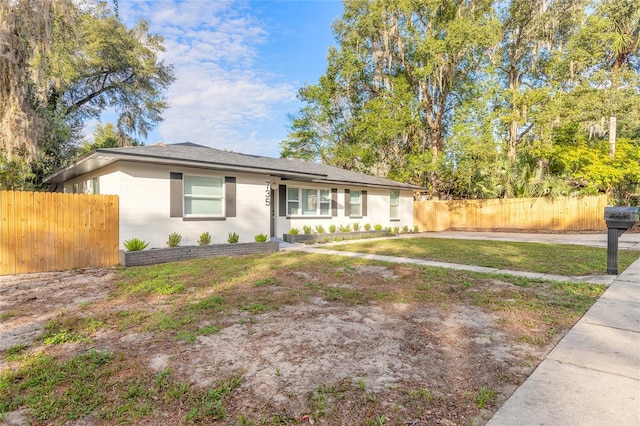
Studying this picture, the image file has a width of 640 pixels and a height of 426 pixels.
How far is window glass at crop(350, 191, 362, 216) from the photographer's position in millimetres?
16094

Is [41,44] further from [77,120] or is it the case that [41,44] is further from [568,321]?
[568,321]

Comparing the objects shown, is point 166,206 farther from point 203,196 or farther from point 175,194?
point 203,196

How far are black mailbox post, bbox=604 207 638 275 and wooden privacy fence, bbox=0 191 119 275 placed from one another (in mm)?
11258

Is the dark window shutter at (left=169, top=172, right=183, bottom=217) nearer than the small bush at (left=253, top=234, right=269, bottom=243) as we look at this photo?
Yes

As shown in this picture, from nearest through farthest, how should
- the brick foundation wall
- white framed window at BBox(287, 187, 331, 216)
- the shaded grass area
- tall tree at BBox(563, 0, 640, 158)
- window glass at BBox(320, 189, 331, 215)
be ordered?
the shaded grass area < the brick foundation wall < white framed window at BBox(287, 187, 331, 216) < window glass at BBox(320, 189, 331, 215) < tall tree at BBox(563, 0, 640, 158)

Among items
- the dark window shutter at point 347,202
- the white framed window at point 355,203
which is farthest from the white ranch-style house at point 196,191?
the white framed window at point 355,203

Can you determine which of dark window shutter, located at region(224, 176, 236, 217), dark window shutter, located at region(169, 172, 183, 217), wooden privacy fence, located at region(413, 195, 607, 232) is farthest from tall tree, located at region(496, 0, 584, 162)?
dark window shutter, located at region(169, 172, 183, 217)

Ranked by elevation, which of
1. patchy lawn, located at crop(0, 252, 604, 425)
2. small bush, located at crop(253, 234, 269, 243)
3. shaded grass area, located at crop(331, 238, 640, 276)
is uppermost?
small bush, located at crop(253, 234, 269, 243)

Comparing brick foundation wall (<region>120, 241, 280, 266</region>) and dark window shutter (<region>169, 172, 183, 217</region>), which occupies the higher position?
dark window shutter (<region>169, 172, 183, 217</region>)

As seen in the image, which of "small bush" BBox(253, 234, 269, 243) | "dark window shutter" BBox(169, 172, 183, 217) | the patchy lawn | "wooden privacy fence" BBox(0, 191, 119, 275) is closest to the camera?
the patchy lawn

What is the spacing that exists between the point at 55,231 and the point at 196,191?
3.60 meters

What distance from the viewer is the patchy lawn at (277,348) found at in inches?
90.7

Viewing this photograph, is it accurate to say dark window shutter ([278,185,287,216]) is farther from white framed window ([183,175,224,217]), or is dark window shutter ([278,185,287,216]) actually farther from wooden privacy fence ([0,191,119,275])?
wooden privacy fence ([0,191,119,275])

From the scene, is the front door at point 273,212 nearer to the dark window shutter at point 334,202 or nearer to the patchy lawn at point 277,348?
the dark window shutter at point 334,202
